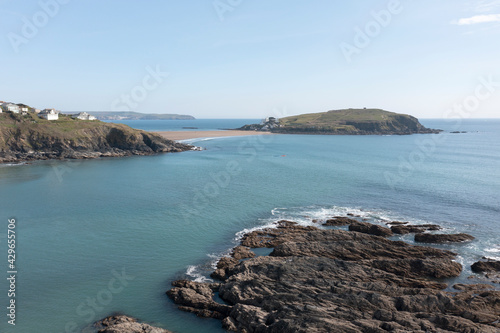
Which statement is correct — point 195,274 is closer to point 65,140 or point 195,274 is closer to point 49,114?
point 65,140

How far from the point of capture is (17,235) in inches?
1489

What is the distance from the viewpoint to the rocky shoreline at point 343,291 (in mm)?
20641

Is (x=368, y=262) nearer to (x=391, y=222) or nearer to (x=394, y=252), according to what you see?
(x=394, y=252)

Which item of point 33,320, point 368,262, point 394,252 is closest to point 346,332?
point 368,262

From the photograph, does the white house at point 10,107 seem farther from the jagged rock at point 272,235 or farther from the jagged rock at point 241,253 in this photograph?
the jagged rock at point 241,253

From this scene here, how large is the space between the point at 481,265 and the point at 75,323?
123ft

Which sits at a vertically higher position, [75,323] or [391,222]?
[391,222]

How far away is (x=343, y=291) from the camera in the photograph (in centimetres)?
2400

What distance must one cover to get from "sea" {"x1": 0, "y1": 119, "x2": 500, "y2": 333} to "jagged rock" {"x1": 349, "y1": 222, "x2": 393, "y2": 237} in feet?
6.91

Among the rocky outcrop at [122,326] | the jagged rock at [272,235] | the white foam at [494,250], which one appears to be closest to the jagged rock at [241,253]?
the jagged rock at [272,235]

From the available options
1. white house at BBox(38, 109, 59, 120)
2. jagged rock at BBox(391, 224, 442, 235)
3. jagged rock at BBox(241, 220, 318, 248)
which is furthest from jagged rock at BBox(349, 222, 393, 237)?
white house at BBox(38, 109, 59, 120)

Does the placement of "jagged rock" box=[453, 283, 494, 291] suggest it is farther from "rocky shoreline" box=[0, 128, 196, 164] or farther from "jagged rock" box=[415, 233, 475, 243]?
"rocky shoreline" box=[0, 128, 196, 164]

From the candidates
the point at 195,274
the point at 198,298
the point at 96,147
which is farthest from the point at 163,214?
the point at 96,147

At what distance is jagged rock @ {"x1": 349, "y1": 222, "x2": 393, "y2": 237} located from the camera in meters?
38.6
